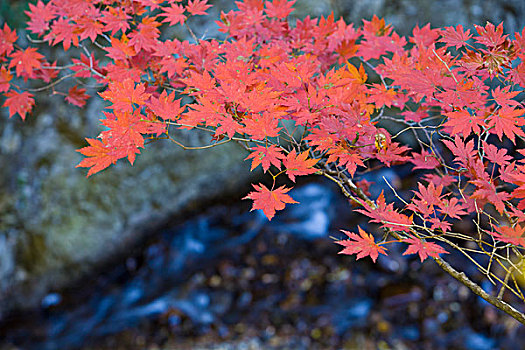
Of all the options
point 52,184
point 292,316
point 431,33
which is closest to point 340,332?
point 292,316

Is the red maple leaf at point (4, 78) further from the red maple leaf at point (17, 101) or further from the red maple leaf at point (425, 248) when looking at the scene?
A: the red maple leaf at point (425, 248)

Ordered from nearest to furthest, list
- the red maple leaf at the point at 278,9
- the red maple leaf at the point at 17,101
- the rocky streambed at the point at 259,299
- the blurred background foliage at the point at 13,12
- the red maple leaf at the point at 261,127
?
the red maple leaf at the point at 261,127 < the red maple leaf at the point at 278,9 < the red maple leaf at the point at 17,101 < the rocky streambed at the point at 259,299 < the blurred background foliage at the point at 13,12

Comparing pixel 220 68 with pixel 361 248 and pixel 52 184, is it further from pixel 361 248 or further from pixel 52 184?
pixel 52 184

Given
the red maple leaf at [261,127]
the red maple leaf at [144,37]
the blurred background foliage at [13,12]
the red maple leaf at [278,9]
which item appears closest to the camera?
the red maple leaf at [261,127]

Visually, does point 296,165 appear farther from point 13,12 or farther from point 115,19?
point 13,12

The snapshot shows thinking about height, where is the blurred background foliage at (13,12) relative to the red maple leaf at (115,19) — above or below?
below

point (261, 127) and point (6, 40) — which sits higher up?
point (261, 127)

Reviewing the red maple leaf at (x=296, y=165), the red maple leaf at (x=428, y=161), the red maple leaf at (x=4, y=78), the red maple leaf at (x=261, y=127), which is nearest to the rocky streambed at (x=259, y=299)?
the red maple leaf at (x=428, y=161)

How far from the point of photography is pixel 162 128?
118 cm

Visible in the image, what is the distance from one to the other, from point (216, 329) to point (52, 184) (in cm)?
184

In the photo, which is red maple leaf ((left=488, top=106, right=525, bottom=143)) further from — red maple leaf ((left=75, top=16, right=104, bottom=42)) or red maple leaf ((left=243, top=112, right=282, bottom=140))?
red maple leaf ((left=75, top=16, right=104, bottom=42))

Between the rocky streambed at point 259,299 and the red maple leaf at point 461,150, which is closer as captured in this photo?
the red maple leaf at point 461,150

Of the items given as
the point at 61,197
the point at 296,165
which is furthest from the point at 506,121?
the point at 61,197

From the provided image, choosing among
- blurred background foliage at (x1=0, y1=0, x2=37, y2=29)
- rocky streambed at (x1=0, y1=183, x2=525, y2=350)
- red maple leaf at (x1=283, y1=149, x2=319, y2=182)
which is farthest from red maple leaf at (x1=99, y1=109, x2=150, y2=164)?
blurred background foliage at (x1=0, y1=0, x2=37, y2=29)
